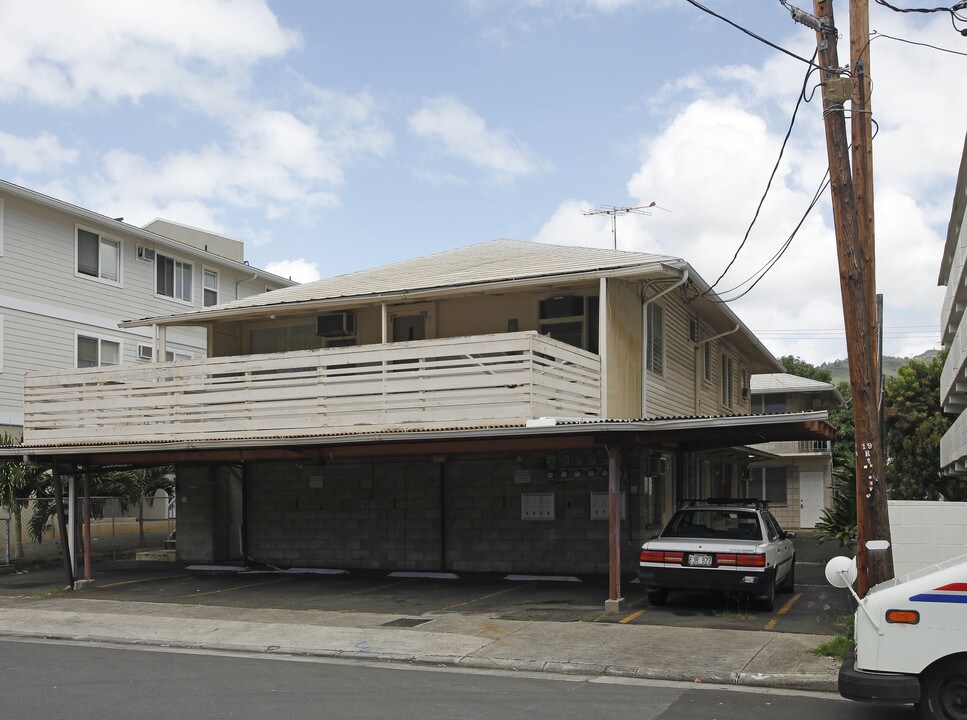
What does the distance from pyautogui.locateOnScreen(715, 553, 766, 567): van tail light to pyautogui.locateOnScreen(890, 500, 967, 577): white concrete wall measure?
2067 mm

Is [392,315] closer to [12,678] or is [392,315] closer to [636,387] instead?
[636,387]

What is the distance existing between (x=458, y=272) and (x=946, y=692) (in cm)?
1331

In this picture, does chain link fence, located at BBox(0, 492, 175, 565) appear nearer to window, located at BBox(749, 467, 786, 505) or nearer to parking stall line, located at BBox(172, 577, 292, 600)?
parking stall line, located at BBox(172, 577, 292, 600)

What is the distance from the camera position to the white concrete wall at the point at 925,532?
1159 centimetres

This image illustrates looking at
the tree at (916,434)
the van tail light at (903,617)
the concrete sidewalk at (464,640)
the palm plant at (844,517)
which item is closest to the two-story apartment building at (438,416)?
the palm plant at (844,517)

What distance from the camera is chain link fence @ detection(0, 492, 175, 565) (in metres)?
22.4

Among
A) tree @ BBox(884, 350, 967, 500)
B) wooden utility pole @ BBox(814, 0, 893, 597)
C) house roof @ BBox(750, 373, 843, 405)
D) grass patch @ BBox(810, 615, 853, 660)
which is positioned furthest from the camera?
tree @ BBox(884, 350, 967, 500)

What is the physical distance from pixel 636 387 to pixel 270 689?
35.9ft

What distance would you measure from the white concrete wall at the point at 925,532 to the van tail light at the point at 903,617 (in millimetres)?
4555

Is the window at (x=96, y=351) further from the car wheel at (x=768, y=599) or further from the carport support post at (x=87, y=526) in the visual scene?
the car wheel at (x=768, y=599)

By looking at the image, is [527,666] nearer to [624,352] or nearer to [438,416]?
[438,416]

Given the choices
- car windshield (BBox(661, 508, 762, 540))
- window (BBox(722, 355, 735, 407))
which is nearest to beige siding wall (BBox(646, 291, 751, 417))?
window (BBox(722, 355, 735, 407))

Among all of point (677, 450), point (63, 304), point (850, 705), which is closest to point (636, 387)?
point (677, 450)

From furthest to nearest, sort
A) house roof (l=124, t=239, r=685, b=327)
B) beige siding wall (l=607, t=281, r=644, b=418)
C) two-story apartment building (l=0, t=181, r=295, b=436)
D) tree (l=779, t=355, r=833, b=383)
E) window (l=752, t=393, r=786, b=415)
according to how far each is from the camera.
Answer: tree (l=779, t=355, r=833, b=383) < window (l=752, t=393, r=786, b=415) < two-story apartment building (l=0, t=181, r=295, b=436) < beige siding wall (l=607, t=281, r=644, b=418) < house roof (l=124, t=239, r=685, b=327)
